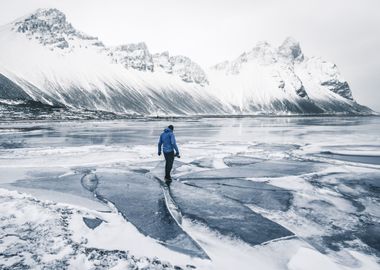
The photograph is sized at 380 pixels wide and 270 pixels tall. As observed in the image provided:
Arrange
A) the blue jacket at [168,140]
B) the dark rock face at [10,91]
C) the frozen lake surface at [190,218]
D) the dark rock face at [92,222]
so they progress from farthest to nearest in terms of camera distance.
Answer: the dark rock face at [10,91]
the blue jacket at [168,140]
the dark rock face at [92,222]
the frozen lake surface at [190,218]

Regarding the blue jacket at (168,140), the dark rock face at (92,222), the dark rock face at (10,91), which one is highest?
the dark rock face at (10,91)

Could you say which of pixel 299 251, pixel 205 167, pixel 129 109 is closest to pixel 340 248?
pixel 299 251

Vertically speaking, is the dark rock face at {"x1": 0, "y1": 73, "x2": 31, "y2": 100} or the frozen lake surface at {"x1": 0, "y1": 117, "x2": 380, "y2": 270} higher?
the dark rock face at {"x1": 0, "y1": 73, "x2": 31, "y2": 100}

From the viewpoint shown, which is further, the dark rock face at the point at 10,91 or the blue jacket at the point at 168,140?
the dark rock face at the point at 10,91

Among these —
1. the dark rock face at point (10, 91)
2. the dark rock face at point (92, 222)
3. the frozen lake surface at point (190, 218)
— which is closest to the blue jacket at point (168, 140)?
the frozen lake surface at point (190, 218)

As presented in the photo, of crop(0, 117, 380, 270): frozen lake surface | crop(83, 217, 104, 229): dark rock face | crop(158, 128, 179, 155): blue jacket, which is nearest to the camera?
crop(0, 117, 380, 270): frozen lake surface

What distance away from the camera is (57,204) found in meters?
8.37

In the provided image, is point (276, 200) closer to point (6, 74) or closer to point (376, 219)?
point (376, 219)

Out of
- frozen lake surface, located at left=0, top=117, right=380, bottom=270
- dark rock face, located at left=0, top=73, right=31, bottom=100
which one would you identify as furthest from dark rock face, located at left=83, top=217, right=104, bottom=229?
dark rock face, located at left=0, top=73, right=31, bottom=100

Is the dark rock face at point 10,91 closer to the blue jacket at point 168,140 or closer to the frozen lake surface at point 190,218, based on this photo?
the frozen lake surface at point 190,218

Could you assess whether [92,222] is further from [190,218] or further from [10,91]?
[10,91]

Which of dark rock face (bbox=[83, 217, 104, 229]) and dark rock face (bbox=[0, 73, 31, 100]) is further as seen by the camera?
dark rock face (bbox=[0, 73, 31, 100])

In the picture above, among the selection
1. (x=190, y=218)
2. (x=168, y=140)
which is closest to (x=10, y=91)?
(x=168, y=140)

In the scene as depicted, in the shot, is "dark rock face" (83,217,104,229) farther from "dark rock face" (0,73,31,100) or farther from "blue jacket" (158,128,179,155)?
"dark rock face" (0,73,31,100)
